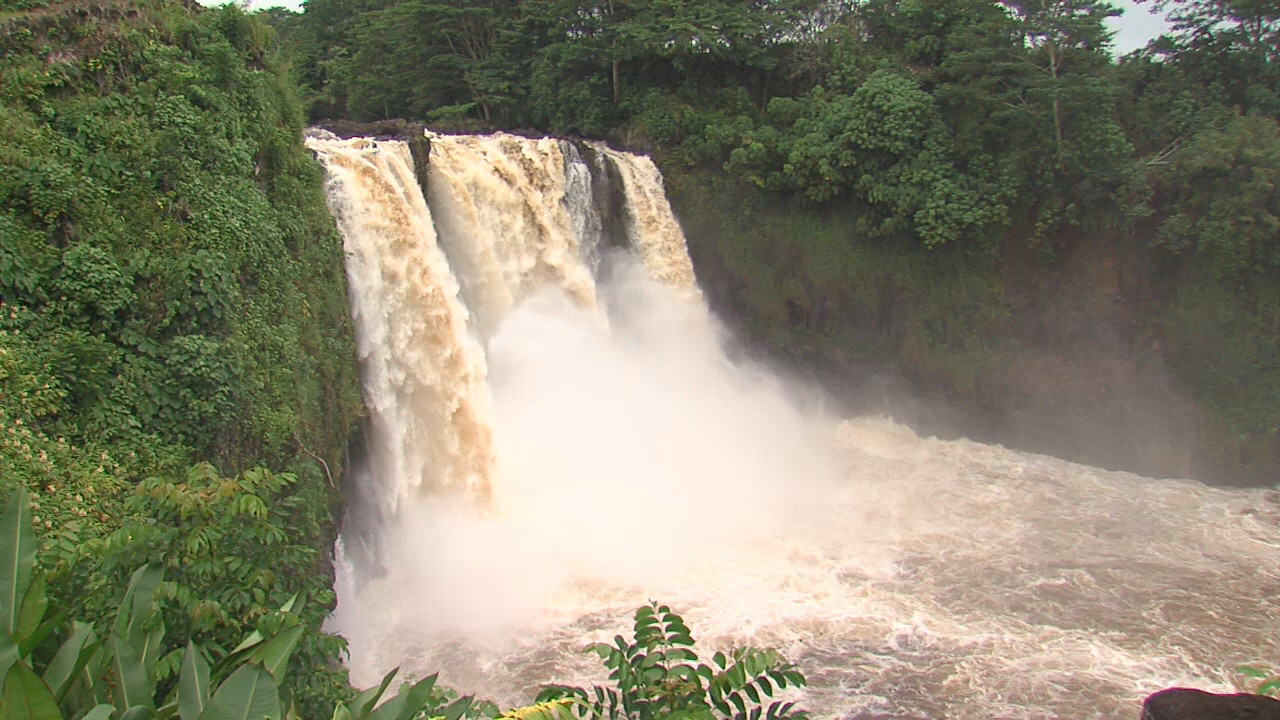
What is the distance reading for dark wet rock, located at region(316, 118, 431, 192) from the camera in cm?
1225

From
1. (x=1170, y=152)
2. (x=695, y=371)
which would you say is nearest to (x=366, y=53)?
(x=695, y=371)

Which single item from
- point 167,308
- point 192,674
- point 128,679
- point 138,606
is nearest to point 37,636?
point 128,679

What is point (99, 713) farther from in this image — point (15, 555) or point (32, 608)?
point (15, 555)

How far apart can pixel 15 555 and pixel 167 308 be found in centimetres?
383

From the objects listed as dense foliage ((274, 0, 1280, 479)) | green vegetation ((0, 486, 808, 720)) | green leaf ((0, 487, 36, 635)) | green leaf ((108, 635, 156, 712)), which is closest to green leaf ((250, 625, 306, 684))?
green vegetation ((0, 486, 808, 720))

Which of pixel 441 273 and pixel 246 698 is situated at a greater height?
pixel 441 273

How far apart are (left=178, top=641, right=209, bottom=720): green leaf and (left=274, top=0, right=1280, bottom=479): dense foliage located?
15.0m

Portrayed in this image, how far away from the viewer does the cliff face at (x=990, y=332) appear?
52.1 ft

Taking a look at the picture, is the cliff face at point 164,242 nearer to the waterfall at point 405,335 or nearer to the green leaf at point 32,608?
the waterfall at point 405,335

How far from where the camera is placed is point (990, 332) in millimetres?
16828

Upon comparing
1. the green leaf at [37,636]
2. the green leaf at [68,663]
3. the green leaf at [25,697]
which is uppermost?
the green leaf at [25,697]

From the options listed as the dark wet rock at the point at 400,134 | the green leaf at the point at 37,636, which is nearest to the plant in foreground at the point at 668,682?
the green leaf at the point at 37,636

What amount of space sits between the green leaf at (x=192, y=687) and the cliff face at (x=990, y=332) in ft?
49.3

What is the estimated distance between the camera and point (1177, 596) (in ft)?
35.8
